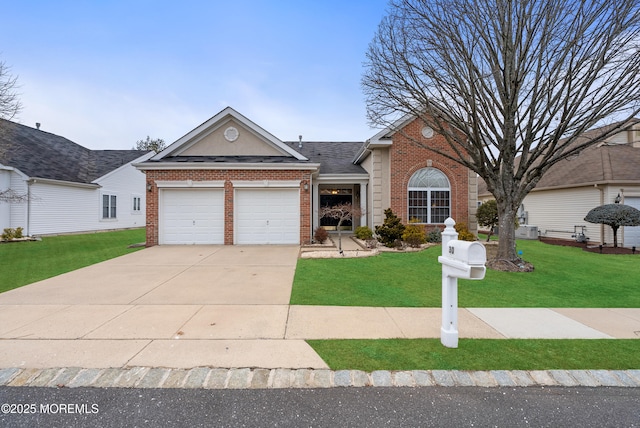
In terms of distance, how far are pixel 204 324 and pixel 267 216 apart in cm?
864

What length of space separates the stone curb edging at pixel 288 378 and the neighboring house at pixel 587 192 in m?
13.9

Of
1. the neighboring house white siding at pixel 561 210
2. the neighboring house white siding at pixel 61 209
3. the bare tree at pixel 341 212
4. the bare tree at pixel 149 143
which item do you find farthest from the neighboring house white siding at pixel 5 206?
the bare tree at pixel 149 143

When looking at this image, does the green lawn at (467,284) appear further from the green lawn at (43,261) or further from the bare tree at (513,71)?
the green lawn at (43,261)

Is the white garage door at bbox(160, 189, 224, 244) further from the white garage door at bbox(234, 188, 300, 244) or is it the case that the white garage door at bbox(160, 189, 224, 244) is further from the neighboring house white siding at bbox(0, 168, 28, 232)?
the neighboring house white siding at bbox(0, 168, 28, 232)

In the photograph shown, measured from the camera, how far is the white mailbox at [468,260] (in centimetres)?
316

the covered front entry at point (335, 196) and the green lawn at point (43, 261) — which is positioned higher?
the covered front entry at point (335, 196)

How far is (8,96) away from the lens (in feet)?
37.2

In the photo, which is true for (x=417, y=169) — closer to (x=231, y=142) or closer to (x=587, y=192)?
(x=231, y=142)

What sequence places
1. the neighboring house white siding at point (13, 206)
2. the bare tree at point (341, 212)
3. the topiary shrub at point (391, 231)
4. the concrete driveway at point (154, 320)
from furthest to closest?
the neighboring house white siding at point (13, 206) < the topiary shrub at point (391, 231) < the bare tree at point (341, 212) < the concrete driveway at point (154, 320)

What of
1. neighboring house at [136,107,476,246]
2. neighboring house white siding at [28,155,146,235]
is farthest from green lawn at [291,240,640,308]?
neighboring house white siding at [28,155,146,235]

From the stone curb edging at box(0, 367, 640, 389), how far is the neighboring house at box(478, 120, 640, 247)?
13914 mm

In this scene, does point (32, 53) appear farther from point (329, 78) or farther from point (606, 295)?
point (606, 295)

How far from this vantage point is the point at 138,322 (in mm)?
4371

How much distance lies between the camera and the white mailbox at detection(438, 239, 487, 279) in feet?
10.4
